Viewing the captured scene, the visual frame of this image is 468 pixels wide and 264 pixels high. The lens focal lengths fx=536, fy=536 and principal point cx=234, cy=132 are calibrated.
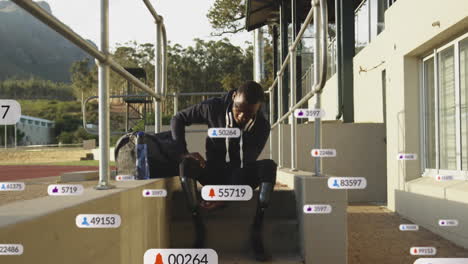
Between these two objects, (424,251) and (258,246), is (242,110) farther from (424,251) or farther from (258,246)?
(424,251)

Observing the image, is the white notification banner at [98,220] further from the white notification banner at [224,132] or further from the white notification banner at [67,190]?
the white notification banner at [224,132]

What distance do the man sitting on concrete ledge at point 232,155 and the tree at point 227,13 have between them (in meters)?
22.7

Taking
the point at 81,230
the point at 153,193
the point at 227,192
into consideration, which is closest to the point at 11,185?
the point at 153,193

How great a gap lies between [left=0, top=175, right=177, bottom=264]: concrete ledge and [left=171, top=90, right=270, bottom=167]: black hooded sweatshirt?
574 mm

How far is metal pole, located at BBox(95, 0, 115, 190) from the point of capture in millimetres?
2146

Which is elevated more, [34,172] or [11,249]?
[11,249]

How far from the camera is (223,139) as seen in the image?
3213 mm

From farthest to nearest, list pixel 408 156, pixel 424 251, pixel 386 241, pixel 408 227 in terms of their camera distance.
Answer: pixel 408 156 < pixel 408 227 < pixel 386 241 < pixel 424 251

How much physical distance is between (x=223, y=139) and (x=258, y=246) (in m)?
0.68

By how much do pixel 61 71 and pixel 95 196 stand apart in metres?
73.9

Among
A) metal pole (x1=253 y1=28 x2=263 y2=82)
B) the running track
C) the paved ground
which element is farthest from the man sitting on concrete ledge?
metal pole (x1=253 y1=28 x2=263 y2=82)

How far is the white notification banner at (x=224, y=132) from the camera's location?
3127 millimetres

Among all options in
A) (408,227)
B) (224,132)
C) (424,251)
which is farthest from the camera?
(408,227)

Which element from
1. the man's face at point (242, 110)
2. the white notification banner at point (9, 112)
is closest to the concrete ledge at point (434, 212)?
the man's face at point (242, 110)
